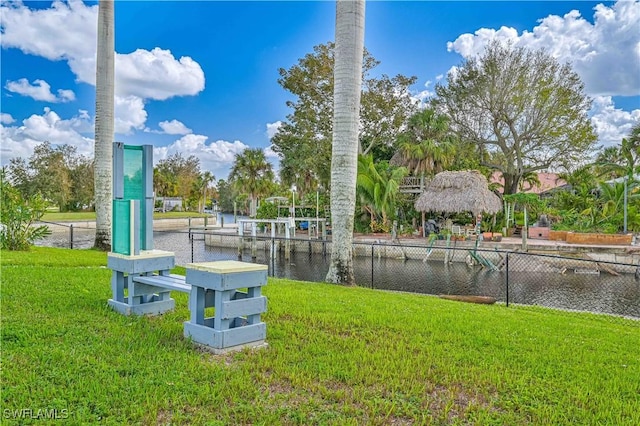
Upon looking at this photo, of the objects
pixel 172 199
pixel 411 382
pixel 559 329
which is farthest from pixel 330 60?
pixel 172 199

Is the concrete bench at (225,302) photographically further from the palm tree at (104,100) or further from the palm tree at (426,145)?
the palm tree at (426,145)

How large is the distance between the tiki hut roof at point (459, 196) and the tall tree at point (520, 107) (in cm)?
893

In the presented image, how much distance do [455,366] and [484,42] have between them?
32.1 meters

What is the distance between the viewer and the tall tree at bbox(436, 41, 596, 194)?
2967 centimetres

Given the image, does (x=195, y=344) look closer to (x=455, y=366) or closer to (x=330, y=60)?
(x=455, y=366)

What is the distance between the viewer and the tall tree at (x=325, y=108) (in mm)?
30562

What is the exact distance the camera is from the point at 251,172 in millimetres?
44094

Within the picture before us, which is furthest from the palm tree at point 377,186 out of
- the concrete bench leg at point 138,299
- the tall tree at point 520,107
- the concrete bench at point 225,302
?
the concrete bench at point 225,302

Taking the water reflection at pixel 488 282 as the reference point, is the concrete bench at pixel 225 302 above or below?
above

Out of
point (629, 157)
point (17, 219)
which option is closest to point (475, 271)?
point (629, 157)

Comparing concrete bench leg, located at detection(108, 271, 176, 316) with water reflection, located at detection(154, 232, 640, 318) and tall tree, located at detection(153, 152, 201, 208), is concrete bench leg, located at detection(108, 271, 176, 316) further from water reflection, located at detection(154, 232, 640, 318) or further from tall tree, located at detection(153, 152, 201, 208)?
tall tree, located at detection(153, 152, 201, 208)

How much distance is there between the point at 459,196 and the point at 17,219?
18989mm

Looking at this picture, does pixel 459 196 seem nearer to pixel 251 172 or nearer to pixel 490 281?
pixel 490 281

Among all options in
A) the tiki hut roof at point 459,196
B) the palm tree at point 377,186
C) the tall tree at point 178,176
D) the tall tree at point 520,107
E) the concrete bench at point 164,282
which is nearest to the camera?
the concrete bench at point 164,282
